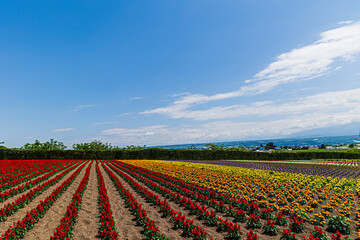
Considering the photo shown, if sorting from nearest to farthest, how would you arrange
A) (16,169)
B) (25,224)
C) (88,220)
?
(25,224) < (88,220) < (16,169)

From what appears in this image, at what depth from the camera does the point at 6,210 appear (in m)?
10.1

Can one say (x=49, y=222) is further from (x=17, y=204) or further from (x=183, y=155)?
(x=183, y=155)

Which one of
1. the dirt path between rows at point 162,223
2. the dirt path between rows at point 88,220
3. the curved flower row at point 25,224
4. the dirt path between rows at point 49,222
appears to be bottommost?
the dirt path between rows at point 162,223

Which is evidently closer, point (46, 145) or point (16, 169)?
point (16, 169)

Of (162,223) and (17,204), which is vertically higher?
(17,204)

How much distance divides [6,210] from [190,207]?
9.19 m

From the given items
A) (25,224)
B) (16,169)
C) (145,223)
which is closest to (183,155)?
(16,169)

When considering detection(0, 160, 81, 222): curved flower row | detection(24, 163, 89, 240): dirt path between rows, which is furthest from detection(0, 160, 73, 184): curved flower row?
detection(24, 163, 89, 240): dirt path between rows

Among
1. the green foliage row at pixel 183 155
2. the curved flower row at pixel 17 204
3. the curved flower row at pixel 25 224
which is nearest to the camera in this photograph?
the curved flower row at pixel 25 224

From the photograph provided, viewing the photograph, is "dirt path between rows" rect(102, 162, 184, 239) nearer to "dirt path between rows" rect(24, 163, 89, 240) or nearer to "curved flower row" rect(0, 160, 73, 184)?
"dirt path between rows" rect(24, 163, 89, 240)

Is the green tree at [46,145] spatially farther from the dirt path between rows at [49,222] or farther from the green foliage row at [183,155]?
the dirt path between rows at [49,222]

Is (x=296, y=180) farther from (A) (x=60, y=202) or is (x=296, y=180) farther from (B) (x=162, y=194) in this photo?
(A) (x=60, y=202)

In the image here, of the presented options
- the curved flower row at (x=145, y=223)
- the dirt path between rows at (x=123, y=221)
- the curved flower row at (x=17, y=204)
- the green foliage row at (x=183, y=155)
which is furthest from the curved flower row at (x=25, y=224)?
the green foliage row at (x=183, y=155)

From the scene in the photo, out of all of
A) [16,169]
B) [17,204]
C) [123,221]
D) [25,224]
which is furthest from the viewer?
[16,169]
